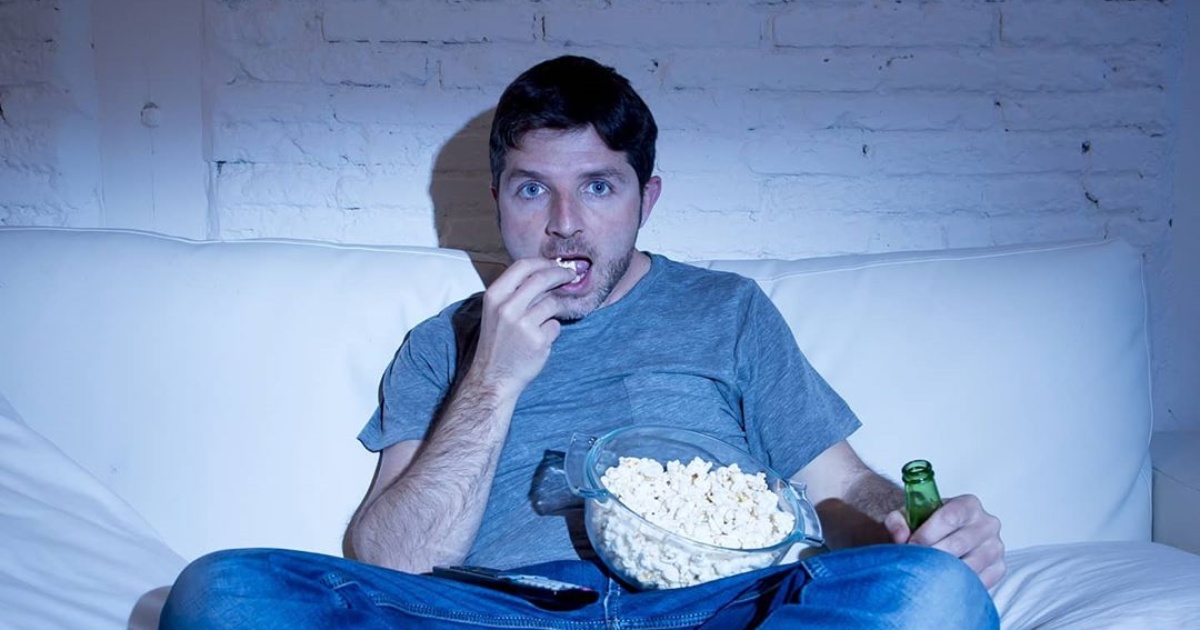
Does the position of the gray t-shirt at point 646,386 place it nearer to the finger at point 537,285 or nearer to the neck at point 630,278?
the neck at point 630,278

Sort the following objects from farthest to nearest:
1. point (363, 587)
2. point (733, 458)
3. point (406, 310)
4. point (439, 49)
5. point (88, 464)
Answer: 1. point (439, 49)
2. point (406, 310)
3. point (88, 464)
4. point (733, 458)
5. point (363, 587)

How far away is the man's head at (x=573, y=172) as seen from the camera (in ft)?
5.46

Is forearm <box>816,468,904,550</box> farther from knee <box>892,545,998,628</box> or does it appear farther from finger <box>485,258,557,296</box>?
finger <box>485,258,557,296</box>

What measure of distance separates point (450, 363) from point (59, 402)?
564mm

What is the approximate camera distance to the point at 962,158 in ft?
7.02

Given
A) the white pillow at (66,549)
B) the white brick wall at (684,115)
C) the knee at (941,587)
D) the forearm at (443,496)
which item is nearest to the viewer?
the knee at (941,587)

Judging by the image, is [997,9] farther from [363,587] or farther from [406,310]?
[363,587]

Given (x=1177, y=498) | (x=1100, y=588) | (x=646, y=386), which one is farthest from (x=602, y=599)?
(x=1177, y=498)

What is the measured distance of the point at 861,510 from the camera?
1.55 metres

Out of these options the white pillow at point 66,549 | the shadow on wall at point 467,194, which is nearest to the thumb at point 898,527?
the white pillow at point 66,549

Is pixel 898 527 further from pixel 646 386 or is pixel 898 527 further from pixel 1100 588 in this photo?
pixel 646 386

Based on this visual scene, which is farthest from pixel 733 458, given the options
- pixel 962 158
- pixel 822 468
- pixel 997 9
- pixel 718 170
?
pixel 997 9

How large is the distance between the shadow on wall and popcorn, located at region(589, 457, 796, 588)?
85 centimetres

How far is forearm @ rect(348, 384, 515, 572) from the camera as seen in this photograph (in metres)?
1.52
